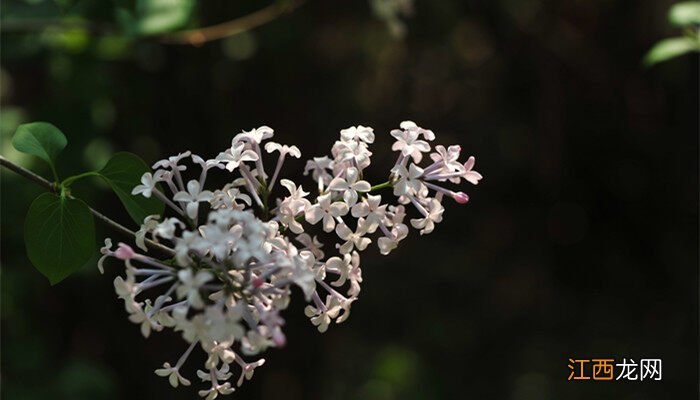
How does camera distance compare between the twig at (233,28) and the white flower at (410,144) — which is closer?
the white flower at (410,144)

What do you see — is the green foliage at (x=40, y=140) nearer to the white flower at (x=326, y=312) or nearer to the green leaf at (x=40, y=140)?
the green leaf at (x=40, y=140)

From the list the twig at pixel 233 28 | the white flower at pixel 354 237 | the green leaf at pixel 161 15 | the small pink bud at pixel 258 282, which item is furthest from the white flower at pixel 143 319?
the twig at pixel 233 28

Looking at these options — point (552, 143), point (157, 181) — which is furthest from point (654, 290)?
point (157, 181)

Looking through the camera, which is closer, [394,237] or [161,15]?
[394,237]

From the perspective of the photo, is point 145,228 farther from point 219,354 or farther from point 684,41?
point 684,41

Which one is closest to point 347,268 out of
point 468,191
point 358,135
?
point 358,135

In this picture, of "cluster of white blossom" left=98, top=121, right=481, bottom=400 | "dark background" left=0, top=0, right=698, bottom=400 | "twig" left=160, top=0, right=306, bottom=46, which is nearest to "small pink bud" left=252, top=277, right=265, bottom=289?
"cluster of white blossom" left=98, top=121, right=481, bottom=400
